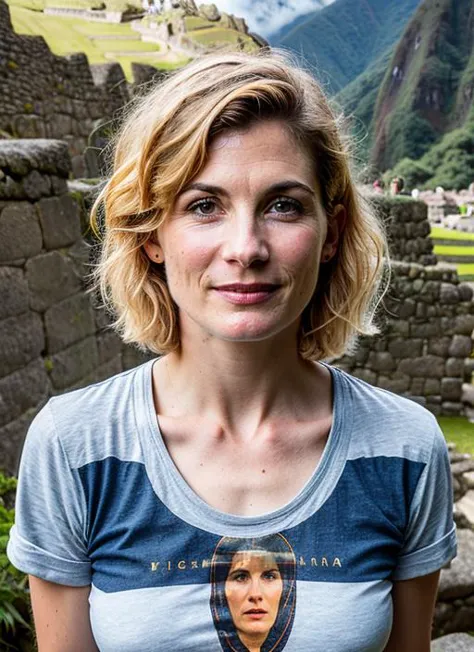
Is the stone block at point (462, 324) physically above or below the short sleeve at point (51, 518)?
below

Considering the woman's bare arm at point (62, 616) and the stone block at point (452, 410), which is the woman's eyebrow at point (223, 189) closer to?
the woman's bare arm at point (62, 616)

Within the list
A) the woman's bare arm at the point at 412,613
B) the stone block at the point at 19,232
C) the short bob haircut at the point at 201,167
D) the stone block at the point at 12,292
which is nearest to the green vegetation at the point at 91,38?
the stone block at the point at 19,232

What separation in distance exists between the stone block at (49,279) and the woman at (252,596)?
332 centimetres

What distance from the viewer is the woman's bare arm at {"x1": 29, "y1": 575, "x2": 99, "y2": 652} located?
1372 mm

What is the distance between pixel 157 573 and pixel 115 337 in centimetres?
466

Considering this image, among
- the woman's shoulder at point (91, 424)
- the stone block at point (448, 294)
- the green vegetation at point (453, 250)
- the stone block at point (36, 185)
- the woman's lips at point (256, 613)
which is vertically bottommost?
the green vegetation at point (453, 250)

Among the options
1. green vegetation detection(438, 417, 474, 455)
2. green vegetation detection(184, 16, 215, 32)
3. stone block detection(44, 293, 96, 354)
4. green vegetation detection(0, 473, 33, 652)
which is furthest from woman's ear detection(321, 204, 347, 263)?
green vegetation detection(184, 16, 215, 32)

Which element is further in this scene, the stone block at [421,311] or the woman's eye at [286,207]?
the stone block at [421,311]

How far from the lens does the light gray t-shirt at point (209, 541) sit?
50.5 inches

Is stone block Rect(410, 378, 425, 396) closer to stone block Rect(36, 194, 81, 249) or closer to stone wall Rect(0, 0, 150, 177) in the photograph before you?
stone wall Rect(0, 0, 150, 177)

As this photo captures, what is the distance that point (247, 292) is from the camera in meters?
1.33

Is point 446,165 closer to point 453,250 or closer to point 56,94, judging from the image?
point 453,250

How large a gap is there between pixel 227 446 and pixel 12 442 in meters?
2.79

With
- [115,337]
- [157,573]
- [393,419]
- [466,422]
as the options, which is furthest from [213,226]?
[466,422]
